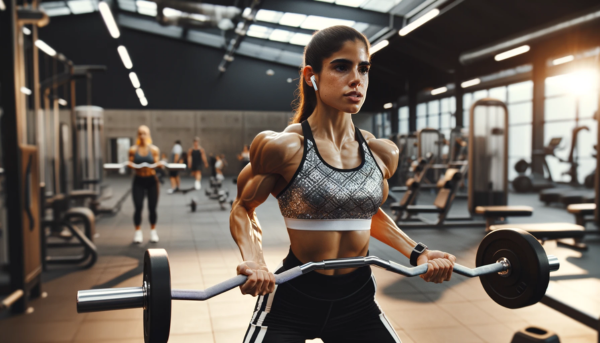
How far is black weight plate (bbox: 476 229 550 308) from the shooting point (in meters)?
1.15

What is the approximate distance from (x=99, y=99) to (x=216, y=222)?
11.9 meters

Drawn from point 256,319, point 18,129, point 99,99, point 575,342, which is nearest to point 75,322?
point 18,129

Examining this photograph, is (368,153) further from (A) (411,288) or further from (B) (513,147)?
(B) (513,147)

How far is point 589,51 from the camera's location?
10.3m

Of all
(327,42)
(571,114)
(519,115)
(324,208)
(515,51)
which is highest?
(515,51)

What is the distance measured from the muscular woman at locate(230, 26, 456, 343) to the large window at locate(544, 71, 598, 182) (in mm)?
10793

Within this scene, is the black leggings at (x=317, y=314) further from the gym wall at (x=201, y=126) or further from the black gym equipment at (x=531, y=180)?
the gym wall at (x=201, y=126)

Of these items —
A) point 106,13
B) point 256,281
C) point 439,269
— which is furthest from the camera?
point 106,13

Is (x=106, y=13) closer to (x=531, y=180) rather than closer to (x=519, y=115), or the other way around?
(x=531, y=180)

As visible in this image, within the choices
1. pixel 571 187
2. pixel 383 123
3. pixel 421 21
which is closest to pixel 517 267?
pixel 421 21

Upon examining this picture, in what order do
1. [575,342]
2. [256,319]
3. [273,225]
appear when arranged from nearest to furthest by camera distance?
[256,319] → [575,342] → [273,225]

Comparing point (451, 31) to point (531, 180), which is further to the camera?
point (531, 180)

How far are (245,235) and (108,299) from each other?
41cm

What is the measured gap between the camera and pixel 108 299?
36.5 inches
